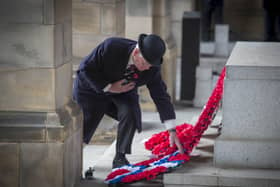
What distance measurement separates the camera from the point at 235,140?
19.7 ft

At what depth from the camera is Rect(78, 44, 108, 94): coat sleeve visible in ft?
20.7

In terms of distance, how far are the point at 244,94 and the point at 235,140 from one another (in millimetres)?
375

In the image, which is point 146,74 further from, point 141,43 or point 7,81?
point 7,81

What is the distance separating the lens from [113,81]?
634cm

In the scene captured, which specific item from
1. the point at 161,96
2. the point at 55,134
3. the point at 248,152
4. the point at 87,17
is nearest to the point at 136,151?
the point at 161,96

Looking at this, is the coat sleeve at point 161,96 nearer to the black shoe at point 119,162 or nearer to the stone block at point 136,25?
the black shoe at point 119,162

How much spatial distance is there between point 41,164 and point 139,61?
113cm

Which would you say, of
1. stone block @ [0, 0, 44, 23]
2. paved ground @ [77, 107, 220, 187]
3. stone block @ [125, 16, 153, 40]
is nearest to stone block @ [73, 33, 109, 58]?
paved ground @ [77, 107, 220, 187]

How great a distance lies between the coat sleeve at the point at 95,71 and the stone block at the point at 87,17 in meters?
2.56

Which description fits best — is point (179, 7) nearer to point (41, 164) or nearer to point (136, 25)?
point (136, 25)

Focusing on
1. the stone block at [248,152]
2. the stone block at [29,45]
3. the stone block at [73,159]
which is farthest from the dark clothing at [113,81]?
the stone block at [29,45]

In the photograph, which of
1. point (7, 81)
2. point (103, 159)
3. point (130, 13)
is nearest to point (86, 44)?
point (130, 13)

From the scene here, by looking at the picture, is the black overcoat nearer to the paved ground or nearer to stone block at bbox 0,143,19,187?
the paved ground

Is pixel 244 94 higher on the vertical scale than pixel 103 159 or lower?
higher
